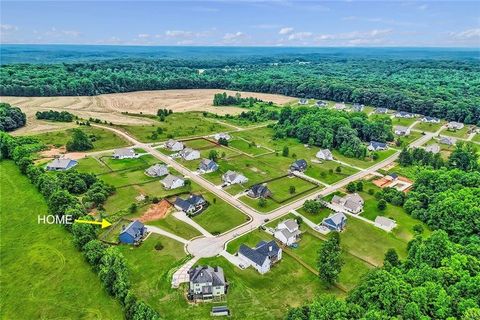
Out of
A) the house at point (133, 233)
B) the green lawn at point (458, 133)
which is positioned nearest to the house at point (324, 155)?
the house at point (133, 233)

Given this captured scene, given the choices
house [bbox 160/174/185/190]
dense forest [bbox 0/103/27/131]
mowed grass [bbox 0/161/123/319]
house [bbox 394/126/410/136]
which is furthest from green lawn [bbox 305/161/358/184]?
dense forest [bbox 0/103/27/131]

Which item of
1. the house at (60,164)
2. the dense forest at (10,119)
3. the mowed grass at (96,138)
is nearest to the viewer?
the house at (60,164)

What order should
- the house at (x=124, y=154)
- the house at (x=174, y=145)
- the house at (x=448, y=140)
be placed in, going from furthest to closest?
1. the house at (x=448, y=140)
2. the house at (x=174, y=145)
3. the house at (x=124, y=154)

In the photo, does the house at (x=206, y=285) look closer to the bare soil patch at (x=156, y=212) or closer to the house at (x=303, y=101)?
the bare soil patch at (x=156, y=212)

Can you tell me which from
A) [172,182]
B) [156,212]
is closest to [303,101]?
[172,182]

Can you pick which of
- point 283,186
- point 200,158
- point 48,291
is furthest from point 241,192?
point 48,291

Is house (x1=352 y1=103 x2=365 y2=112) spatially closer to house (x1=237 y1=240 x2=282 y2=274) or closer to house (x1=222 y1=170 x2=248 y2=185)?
house (x1=222 y1=170 x2=248 y2=185)
